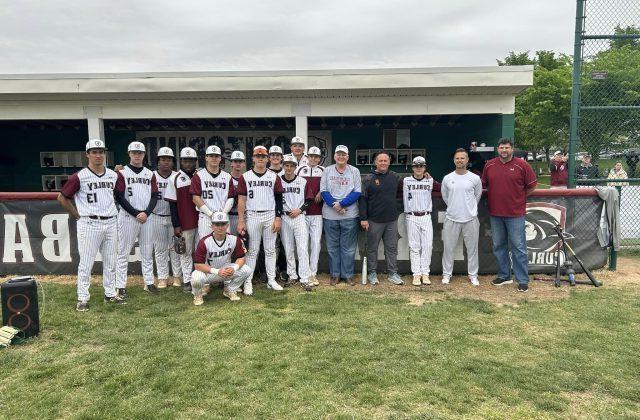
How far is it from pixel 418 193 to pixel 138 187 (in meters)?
3.60

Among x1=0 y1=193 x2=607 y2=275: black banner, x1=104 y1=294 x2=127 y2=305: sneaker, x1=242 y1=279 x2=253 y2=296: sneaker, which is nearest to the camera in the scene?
x1=104 y1=294 x2=127 y2=305: sneaker

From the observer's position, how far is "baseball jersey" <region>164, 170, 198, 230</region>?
544 cm

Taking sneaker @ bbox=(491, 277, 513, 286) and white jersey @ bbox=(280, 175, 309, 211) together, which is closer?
white jersey @ bbox=(280, 175, 309, 211)

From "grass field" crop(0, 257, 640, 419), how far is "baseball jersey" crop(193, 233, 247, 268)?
0.48 m

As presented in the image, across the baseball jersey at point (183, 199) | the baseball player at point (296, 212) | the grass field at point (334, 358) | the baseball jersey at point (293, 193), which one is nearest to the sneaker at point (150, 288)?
the grass field at point (334, 358)

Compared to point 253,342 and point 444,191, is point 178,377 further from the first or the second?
point 444,191

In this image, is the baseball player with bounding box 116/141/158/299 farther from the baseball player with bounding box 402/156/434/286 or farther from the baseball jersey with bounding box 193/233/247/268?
the baseball player with bounding box 402/156/434/286

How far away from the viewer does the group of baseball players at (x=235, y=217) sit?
4.96 m

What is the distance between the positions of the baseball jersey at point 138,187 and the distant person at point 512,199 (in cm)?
436

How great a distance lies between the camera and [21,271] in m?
6.35

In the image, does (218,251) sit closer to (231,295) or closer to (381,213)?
(231,295)

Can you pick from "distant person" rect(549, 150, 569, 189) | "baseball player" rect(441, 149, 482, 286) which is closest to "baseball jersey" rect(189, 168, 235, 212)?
"baseball player" rect(441, 149, 482, 286)

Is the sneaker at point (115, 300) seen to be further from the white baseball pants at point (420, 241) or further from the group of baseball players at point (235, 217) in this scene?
the white baseball pants at point (420, 241)

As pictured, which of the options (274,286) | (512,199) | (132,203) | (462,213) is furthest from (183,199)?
(512,199)
